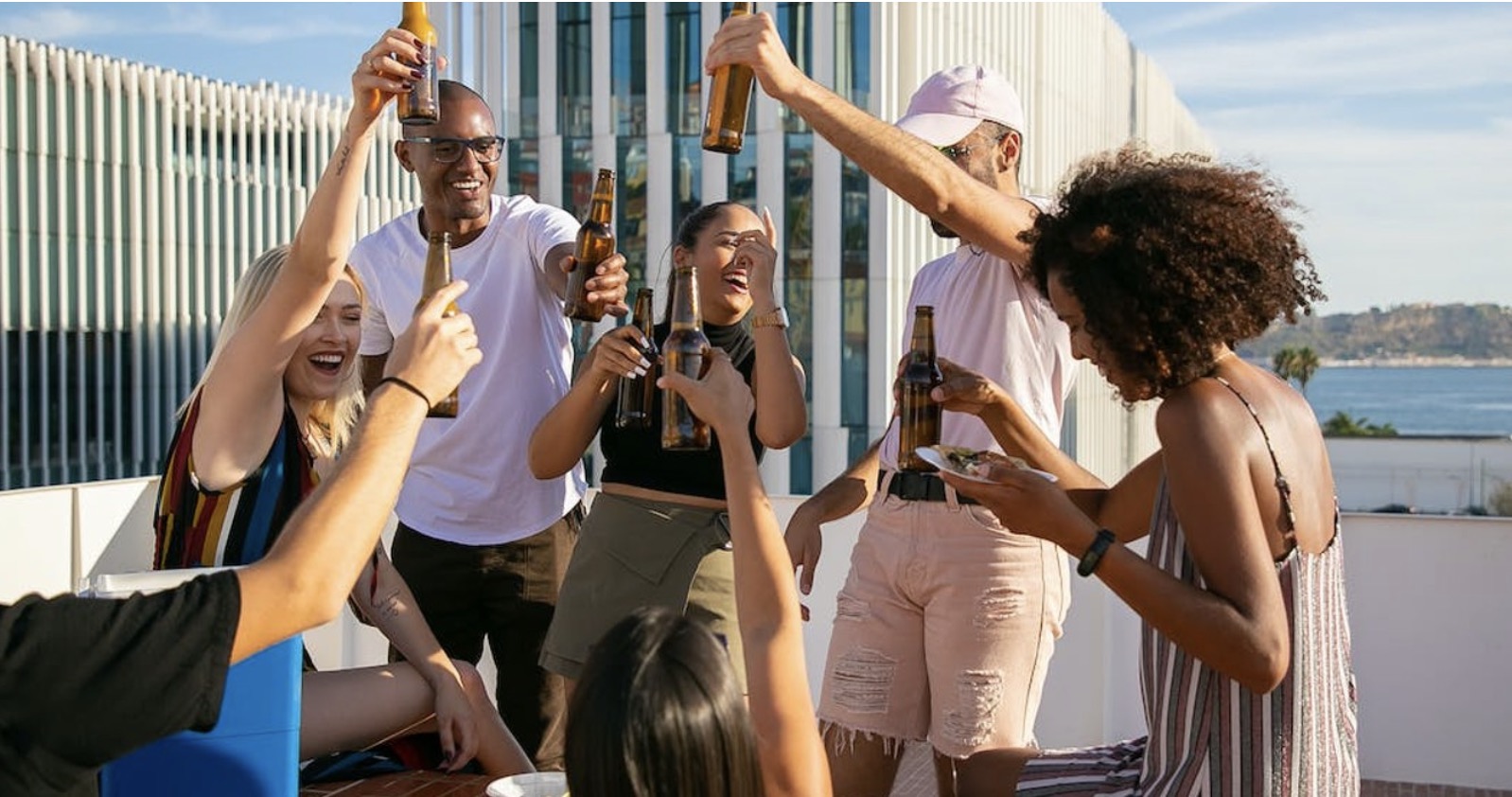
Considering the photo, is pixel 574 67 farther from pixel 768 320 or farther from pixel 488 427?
pixel 768 320

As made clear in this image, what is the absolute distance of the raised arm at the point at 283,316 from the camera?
7.88 ft

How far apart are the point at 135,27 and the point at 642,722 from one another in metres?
55.4

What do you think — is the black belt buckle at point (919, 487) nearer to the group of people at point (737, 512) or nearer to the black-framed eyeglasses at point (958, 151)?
the group of people at point (737, 512)

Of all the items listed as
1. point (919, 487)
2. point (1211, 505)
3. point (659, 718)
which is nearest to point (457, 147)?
point (919, 487)

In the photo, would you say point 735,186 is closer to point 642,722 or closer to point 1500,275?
point 642,722

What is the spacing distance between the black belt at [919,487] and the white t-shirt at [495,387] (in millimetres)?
907

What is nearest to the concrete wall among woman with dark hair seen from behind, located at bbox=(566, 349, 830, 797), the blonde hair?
the blonde hair

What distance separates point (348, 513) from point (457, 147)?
6.33ft

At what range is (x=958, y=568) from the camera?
9.45 feet

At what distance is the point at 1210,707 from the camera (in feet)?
6.86

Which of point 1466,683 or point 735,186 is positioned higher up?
point 735,186

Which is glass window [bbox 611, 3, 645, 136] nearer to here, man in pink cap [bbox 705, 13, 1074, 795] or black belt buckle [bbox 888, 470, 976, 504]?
man in pink cap [bbox 705, 13, 1074, 795]

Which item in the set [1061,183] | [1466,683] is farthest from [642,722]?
[1466,683]

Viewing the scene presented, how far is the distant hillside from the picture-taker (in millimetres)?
133625
